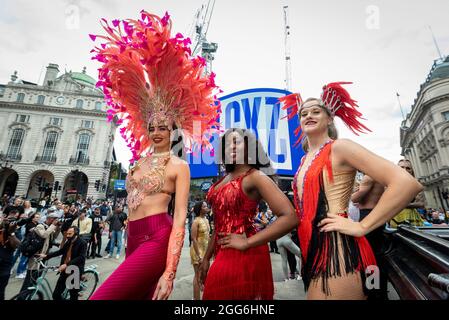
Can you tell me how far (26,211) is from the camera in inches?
349

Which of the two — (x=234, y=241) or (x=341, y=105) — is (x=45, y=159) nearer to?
(x=234, y=241)

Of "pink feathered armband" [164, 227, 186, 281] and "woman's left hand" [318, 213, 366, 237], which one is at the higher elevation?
"woman's left hand" [318, 213, 366, 237]

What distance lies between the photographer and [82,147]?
123 feet

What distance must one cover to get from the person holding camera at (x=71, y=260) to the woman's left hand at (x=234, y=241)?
412 centimetres

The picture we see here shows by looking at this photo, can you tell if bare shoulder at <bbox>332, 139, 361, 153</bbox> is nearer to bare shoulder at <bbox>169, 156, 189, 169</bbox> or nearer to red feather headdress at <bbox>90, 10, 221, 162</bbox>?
bare shoulder at <bbox>169, 156, 189, 169</bbox>

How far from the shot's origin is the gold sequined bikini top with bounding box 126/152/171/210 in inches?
75.4

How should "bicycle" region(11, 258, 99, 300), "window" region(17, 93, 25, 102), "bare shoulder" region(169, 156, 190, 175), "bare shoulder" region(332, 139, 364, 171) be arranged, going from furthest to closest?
"window" region(17, 93, 25, 102) < "bicycle" region(11, 258, 99, 300) < "bare shoulder" region(169, 156, 190, 175) < "bare shoulder" region(332, 139, 364, 171)

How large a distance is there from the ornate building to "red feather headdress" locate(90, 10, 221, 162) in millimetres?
37621

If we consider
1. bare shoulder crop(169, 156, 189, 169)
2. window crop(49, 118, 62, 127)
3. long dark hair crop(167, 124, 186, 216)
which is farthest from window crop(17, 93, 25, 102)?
bare shoulder crop(169, 156, 189, 169)

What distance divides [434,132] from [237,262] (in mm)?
49587

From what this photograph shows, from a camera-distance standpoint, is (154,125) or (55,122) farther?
(55,122)

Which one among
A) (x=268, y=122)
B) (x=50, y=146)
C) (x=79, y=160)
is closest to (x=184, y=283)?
(x=268, y=122)

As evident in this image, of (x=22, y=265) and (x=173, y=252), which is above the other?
(x=173, y=252)
